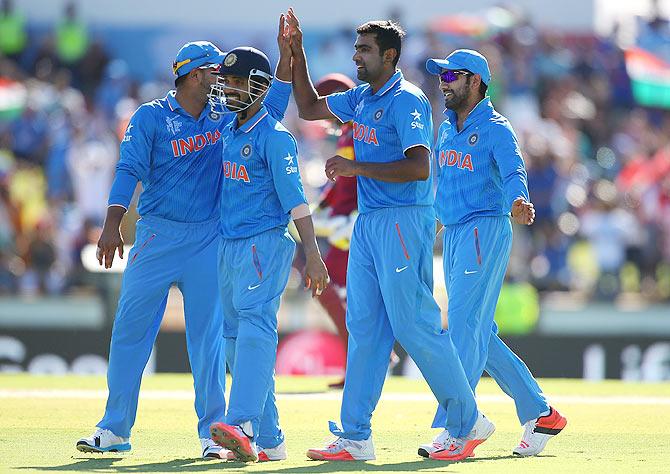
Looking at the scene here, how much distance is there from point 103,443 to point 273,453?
97 cm

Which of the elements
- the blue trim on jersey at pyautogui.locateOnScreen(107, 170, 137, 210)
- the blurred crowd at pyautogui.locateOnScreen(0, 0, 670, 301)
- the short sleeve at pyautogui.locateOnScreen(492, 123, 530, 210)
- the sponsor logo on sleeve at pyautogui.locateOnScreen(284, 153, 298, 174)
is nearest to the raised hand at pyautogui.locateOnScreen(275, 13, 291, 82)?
the sponsor logo on sleeve at pyautogui.locateOnScreen(284, 153, 298, 174)

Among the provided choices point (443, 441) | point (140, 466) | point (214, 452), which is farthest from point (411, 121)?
point (140, 466)

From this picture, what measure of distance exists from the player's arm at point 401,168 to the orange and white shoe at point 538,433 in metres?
1.70

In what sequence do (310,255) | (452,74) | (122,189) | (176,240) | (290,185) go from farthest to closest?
(452,74)
(176,240)
(122,189)
(290,185)
(310,255)

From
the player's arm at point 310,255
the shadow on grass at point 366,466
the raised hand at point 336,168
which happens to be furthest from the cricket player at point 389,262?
the player's arm at point 310,255

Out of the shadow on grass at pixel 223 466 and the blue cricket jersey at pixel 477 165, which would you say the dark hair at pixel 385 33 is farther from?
the shadow on grass at pixel 223 466

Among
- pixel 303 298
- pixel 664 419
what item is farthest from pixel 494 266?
pixel 303 298

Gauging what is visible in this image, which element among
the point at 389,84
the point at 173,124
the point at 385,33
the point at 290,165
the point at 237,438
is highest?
the point at 385,33

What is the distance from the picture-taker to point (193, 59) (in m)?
7.93

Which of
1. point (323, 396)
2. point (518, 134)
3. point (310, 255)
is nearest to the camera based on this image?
point (310, 255)

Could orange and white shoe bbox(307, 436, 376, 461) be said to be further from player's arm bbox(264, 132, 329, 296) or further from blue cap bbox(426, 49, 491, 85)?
blue cap bbox(426, 49, 491, 85)

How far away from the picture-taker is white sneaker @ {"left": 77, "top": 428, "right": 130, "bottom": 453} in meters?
7.62

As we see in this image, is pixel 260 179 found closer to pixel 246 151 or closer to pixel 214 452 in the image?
pixel 246 151

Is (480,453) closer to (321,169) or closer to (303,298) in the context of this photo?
(303,298)
